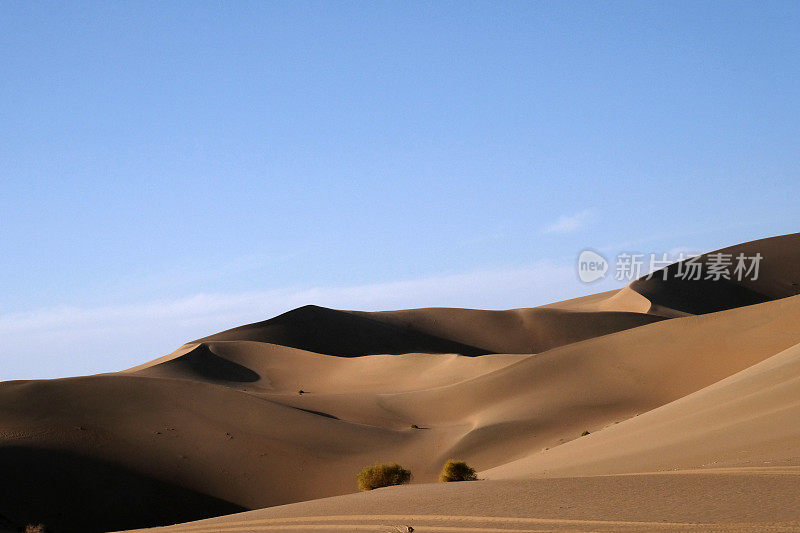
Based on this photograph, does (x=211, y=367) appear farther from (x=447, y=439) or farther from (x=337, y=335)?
(x=447, y=439)

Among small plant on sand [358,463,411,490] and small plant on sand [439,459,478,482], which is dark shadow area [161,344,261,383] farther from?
small plant on sand [439,459,478,482]

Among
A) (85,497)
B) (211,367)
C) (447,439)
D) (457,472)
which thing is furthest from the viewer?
(211,367)

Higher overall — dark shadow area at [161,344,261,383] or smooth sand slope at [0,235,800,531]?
dark shadow area at [161,344,261,383]

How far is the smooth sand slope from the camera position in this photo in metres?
7.88

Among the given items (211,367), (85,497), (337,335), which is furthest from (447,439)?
(337,335)

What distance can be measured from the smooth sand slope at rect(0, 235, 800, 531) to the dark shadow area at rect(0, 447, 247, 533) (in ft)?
0.15

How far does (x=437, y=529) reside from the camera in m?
7.14

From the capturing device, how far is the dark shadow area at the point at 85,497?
16.2 meters

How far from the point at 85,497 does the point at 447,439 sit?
33.7ft

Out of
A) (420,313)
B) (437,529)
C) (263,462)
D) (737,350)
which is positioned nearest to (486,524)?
(437,529)

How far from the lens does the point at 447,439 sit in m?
24.1

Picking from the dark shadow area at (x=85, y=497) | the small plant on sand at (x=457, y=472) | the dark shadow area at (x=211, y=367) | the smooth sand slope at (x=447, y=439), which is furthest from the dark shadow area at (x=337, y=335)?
the small plant on sand at (x=457, y=472)

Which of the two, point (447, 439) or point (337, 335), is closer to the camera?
point (447, 439)

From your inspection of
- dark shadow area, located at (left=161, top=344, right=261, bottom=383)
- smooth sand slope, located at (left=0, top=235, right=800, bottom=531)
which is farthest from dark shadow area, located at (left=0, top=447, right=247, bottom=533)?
dark shadow area, located at (left=161, top=344, right=261, bottom=383)
